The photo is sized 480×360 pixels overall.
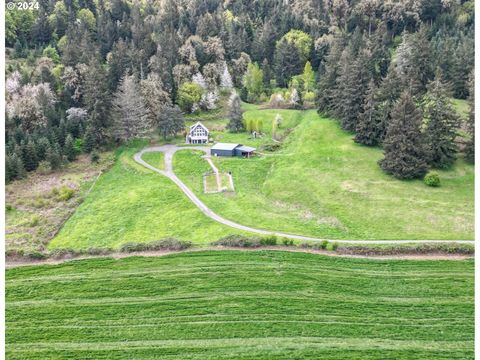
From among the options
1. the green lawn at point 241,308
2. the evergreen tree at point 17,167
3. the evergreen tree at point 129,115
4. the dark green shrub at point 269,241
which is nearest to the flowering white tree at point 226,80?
the evergreen tree at point 129,115

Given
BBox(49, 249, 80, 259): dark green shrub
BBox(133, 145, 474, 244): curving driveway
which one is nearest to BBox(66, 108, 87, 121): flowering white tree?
BBox(133, 145, 474, 244): curving driveway

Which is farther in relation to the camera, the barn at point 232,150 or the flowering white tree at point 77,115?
the flowering white tree at point 77,115

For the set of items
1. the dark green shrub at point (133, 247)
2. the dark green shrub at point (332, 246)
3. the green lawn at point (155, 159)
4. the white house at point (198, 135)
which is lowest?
the dark green shrub at point (332, 246)

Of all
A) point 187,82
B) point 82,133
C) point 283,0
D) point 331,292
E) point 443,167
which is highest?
point 283,0

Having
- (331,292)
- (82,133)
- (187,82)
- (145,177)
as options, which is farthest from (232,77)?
(331,292)

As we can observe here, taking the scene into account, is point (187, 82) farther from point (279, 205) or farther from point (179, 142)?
point (279, 205)

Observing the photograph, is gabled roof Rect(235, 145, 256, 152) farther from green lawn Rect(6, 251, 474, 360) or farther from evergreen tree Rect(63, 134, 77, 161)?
green lawn Rect(6, 251, 474, 360)

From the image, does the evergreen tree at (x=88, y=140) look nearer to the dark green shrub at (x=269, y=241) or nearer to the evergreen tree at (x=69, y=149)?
the evergreen tree at (x=69, y=149)
